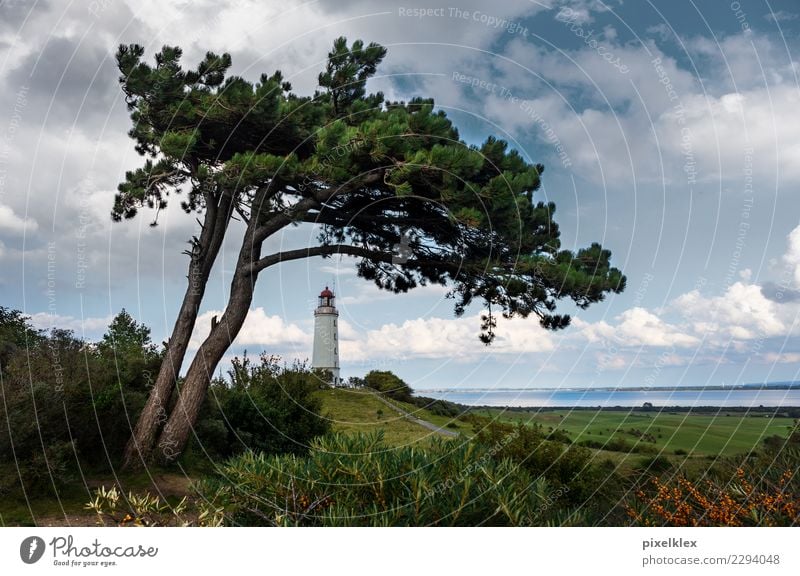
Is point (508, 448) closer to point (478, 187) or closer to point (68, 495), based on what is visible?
point (478, 187)

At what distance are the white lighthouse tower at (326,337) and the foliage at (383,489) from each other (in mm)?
6776

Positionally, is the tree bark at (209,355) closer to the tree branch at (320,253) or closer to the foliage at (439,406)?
the tree branch at (320,253)

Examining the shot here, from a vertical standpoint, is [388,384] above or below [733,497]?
above

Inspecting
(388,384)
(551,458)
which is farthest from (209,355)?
(551,458)

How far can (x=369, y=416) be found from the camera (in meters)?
15.3

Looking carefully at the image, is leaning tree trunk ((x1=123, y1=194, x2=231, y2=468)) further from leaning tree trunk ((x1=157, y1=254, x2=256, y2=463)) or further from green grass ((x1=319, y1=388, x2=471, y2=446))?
green grass ((x1=319, y1=388, x2=471, y2=446))

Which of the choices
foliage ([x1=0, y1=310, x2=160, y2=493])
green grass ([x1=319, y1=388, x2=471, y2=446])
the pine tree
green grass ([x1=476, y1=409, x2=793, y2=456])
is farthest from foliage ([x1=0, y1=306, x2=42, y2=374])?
green grass ([x1=476, y1=409, x2=793, y2=456])

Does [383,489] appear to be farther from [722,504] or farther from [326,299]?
[326,299]

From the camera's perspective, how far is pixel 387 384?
12547mm

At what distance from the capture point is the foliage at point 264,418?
1182 centimetres

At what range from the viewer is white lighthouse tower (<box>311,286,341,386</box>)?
1203cm

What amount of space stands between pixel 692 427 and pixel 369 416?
9.87m

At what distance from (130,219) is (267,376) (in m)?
4.77

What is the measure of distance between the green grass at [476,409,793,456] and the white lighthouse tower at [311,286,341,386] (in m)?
5.96
